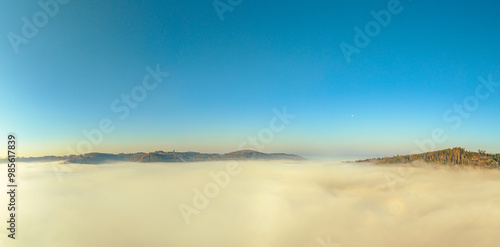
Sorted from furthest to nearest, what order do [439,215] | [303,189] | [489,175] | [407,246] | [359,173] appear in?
[359,173]
[489,175]
[303,189]
[439,215]
[407,246]

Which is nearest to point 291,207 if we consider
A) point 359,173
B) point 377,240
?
point 377,240

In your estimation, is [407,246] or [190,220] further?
[190,220]

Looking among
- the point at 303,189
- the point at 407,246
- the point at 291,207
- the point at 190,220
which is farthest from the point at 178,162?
the point at 407,246

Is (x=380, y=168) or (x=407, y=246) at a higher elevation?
(x=380, y=168)

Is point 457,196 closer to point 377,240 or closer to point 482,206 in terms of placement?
point 482,206

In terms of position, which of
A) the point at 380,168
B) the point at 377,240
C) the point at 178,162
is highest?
the point at 178,162

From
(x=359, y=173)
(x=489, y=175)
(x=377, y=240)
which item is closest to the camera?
(x=377, y=240)

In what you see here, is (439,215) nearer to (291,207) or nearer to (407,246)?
(407,246)
